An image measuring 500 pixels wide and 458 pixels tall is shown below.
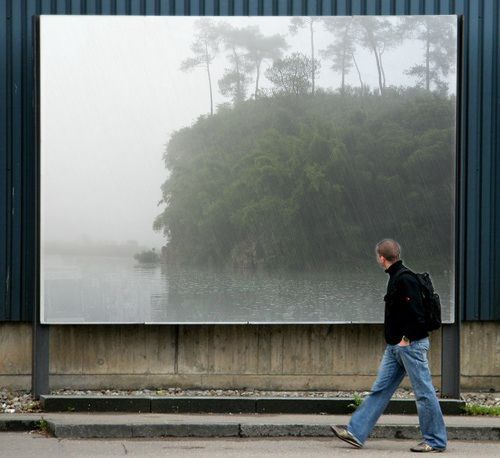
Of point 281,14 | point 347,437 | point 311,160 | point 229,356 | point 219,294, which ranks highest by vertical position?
point 281,14

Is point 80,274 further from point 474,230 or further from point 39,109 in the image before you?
point 474,230

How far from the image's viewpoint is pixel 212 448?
35.7 ft

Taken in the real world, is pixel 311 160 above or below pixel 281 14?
below

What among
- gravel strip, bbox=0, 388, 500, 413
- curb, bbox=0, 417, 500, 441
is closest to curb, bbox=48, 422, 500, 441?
curb, bbox=0, 417, 500, 441

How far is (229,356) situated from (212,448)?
3017 millimetres

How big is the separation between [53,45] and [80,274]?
2.36 m

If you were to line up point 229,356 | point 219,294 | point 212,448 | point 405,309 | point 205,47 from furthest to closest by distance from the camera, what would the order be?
point 229,356, point 219,294, point 205,47, point 212,448, point 405,309

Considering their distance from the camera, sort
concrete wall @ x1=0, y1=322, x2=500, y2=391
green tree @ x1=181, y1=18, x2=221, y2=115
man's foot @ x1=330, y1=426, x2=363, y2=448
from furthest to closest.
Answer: concrete wall @ x1=0, y1=322, x2=500, y2=391, green tree @ x1=181, y1=18, x2=221, y2=115, man's foot @ x1=330, y1=426, x2=363, y2=448

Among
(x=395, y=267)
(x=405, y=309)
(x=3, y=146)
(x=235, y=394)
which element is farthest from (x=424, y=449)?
(x=3, y=146)

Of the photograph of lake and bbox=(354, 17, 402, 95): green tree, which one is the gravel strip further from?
bbox=(354, 17, 402, 95): green tree

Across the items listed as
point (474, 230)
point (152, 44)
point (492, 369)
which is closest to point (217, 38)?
point (152, 44)

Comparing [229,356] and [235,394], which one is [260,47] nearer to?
[229,356]

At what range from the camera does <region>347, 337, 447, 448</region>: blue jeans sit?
10461 millimetres

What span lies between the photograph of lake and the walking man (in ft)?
8.76
